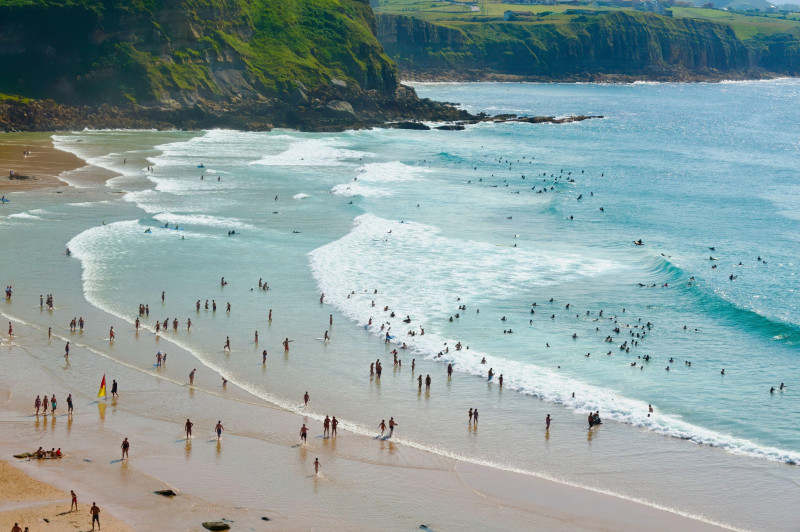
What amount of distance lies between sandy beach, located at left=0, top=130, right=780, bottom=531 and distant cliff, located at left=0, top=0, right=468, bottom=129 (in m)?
74.2

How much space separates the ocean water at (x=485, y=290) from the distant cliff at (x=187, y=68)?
12158 millimetres

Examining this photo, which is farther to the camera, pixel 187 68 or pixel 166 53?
pixel 187 68

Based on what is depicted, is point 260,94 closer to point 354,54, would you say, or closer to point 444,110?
point 354,54

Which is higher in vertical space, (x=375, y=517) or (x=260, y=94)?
(x=260, y=94)

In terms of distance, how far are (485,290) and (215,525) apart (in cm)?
2698

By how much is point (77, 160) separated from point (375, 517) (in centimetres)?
6590

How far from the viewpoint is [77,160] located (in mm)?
80562

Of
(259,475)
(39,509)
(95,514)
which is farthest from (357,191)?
(95,514)

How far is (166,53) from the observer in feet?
364

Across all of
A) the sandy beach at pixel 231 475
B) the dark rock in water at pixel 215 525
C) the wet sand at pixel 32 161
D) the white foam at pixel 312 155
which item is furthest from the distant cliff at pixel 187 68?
the dark rock in water at pixel 215 525

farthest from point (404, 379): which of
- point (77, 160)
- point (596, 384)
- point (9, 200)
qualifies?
point (77, 160)

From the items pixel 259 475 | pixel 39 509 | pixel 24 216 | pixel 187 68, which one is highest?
pixel 187 68

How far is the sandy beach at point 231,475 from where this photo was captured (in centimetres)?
2388

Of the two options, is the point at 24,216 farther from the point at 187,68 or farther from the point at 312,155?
the point at 187,68
